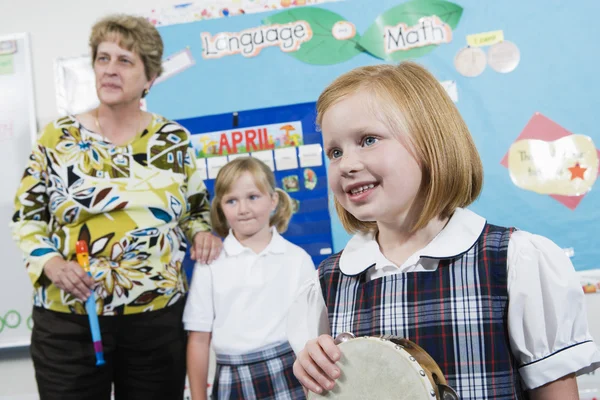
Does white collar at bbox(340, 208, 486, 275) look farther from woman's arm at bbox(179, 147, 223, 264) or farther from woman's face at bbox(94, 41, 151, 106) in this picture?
woman's face at bbox(94, 41, 151, 106)

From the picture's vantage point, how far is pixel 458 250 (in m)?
0.85

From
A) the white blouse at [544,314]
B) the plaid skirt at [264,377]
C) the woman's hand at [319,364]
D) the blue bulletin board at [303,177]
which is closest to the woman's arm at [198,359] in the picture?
the plaid skirt at [264,377]

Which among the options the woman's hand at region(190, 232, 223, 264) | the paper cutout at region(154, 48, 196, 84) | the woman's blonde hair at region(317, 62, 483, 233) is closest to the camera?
the woman's blonde hair at region(317, 62, 483, 233)

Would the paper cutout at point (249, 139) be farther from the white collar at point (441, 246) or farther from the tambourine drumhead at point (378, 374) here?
the tambourine drumhead at point (378, 374)

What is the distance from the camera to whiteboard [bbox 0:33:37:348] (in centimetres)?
248

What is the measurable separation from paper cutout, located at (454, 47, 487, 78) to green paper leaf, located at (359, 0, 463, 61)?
10 cm

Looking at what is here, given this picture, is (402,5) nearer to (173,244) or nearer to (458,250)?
(173,244)

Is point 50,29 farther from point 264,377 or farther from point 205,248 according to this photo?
point 264,377

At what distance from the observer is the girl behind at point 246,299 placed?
1592 mm

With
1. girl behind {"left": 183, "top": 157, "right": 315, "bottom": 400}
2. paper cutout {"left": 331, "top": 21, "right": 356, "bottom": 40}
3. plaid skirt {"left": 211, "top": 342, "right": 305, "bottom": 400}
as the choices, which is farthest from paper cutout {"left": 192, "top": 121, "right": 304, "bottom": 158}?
plaid skirt {"left": 211, "top": 342, "right": 305, "bottom": 400}

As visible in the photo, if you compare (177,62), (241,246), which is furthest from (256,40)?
(241,246)

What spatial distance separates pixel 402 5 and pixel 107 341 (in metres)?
1.62

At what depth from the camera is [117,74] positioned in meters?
1.65

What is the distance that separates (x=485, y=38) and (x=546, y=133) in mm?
427
